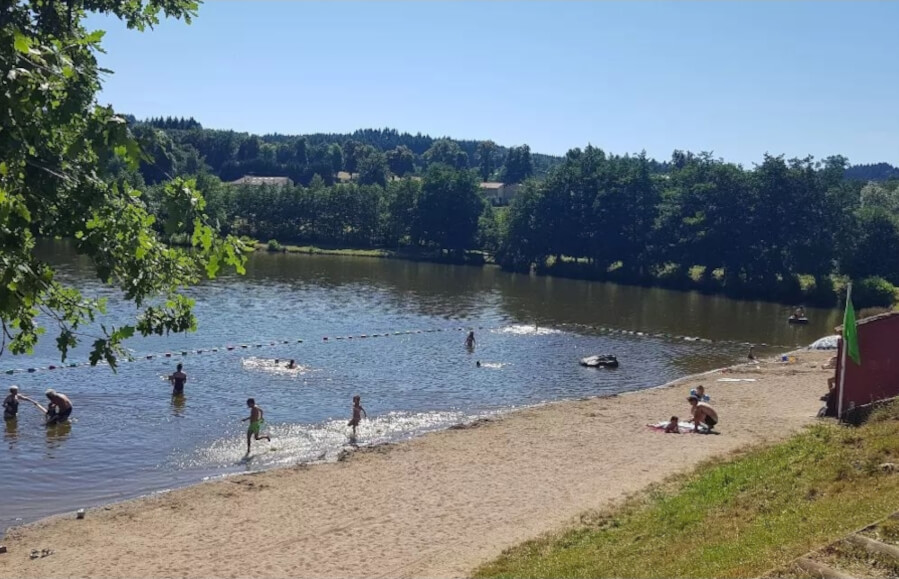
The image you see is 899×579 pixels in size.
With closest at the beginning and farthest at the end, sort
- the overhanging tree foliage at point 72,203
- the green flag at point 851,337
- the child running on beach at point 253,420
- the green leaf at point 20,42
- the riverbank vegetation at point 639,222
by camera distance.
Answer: the green leaf at point 20,42 < the overhanging tree foliage at point 72,203 < the green flag at point 851,337 < the child running on beach at point 253,420 < the riverbank vegetation at point 639,222

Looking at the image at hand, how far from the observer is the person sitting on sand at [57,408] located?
96.1ft

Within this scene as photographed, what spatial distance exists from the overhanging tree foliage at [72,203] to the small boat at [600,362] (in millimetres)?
38803

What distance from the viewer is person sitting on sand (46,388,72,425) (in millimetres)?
29281

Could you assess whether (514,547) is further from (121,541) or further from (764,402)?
(764,402)

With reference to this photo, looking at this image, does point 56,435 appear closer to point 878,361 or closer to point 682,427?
point 682,427

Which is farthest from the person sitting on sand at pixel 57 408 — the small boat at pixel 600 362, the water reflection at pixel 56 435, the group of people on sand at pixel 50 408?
the small boat at pixel 600 362

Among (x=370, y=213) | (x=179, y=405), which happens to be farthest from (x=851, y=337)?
(x=370, y=213)

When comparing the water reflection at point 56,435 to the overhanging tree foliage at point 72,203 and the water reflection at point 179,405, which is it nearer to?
the water reflection at point 179,405

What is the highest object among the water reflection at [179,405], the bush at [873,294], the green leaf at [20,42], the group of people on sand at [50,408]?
the green leaf at [20,42]

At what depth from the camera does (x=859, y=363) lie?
1020 inches

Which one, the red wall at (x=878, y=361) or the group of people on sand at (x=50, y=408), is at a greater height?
the red wall at (x=878, y=361)

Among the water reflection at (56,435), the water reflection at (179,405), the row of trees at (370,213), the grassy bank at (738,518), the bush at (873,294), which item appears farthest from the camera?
the row of trees at (370,213)

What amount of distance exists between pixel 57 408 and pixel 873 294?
79833mm

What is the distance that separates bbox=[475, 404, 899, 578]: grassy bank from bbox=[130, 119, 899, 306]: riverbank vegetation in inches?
2907
